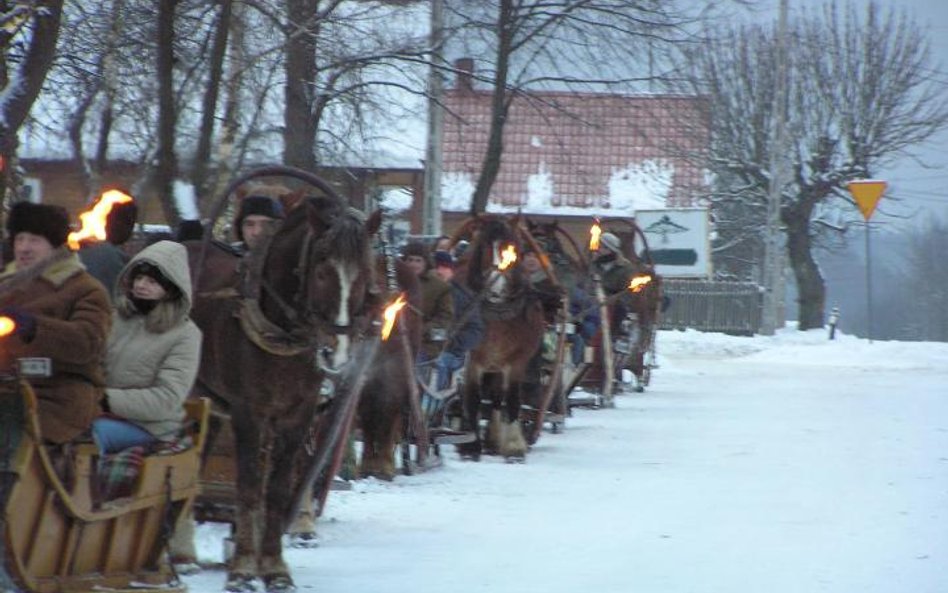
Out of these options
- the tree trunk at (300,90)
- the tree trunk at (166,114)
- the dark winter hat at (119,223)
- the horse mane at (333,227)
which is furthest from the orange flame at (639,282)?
the horse mane at (333,227)

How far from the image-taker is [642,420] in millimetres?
20188

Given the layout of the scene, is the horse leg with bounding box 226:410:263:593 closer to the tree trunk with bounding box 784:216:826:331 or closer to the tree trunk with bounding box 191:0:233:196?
the tree trunk with bounding box 191:0:233:196

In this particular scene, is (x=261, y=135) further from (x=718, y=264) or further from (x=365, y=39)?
(x=718, y=264)

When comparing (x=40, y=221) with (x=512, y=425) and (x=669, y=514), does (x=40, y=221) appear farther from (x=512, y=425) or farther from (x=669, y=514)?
(x=512, y=425)

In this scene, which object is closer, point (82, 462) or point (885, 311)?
point (82, 462)

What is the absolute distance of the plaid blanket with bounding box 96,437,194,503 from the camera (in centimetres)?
729

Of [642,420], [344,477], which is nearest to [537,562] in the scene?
[344,477]

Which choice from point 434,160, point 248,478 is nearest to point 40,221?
point 248,478

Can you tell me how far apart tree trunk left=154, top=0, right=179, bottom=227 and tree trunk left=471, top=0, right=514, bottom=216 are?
10.5m

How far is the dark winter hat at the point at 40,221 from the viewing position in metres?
7.02

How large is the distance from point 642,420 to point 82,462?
44.4 ft

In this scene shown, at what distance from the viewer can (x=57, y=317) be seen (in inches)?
268

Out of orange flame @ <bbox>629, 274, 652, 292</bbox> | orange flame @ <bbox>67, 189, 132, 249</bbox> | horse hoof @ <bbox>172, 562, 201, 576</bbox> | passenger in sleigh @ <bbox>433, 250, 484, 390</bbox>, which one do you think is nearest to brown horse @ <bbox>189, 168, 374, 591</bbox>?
horse hoof @ <bbox>172, 562, 201, 576</bbox>

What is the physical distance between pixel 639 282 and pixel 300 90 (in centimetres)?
635
